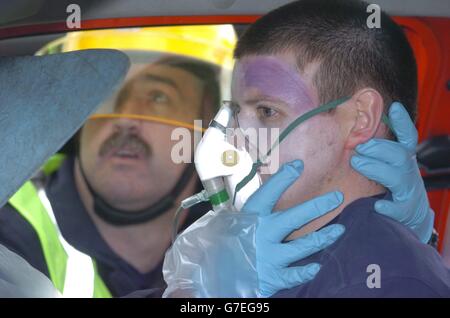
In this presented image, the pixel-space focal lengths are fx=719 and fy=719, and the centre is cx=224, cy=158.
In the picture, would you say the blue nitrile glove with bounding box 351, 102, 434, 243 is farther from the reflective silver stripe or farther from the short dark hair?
the reflective silver stripe

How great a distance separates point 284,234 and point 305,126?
25 cm

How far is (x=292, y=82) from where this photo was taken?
162cm

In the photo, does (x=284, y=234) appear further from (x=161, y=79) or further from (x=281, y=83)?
(x=161, y=79)

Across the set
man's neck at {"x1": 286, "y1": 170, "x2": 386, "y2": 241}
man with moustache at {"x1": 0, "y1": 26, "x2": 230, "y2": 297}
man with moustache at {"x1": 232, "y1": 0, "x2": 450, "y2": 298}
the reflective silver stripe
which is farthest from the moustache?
man's neck at {"x1": 286, "y1": 170, "x2": 386, "y2": 241}

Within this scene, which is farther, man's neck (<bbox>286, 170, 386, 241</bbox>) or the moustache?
the moustache

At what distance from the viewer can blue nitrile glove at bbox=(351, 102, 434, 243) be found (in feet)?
5.31

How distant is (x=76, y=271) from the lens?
7.64 ft

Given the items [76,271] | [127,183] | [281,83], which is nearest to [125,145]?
[127,183]

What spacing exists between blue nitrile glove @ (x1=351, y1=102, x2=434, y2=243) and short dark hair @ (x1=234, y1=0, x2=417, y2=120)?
0.06 meters

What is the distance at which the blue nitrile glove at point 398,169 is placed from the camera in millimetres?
1617

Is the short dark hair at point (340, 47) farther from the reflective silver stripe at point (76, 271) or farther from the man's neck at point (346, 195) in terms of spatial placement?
the reflective silver stripe at point (76, 271)

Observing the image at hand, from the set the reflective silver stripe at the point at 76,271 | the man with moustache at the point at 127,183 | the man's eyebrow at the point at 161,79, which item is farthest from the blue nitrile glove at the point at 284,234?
the reflective silver stripe at the point at 76,271

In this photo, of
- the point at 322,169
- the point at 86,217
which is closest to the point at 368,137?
the point at 322,169

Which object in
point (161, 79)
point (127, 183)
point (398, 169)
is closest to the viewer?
point (398, 169)
